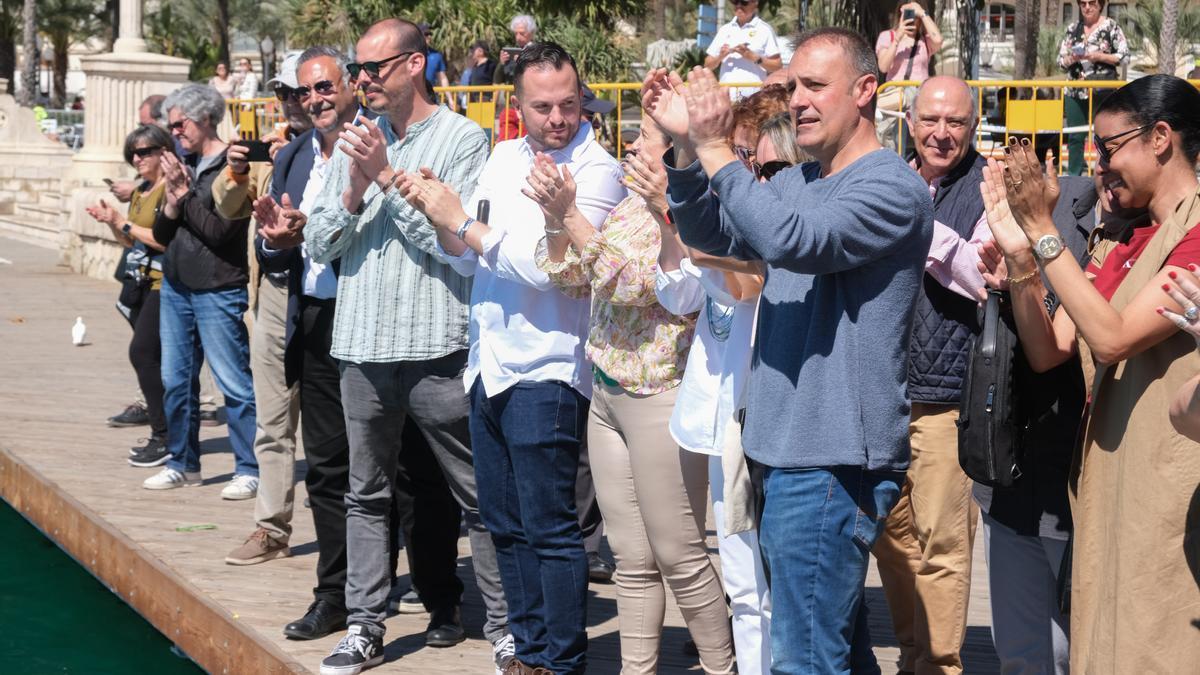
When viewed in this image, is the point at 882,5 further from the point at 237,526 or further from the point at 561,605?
the point at 561,605

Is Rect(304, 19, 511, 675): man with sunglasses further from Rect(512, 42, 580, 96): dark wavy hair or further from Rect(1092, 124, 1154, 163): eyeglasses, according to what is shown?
Rect(1092, 124, 1154, 163): eyeglasses

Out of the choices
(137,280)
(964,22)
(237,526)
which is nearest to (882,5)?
(964,22)

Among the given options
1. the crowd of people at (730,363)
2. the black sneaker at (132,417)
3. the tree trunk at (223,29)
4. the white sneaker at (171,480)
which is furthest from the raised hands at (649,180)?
the tree trunk at (223,29)

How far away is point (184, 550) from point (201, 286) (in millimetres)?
1396

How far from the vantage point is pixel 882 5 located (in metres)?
15.3

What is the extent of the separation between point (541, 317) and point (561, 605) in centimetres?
90

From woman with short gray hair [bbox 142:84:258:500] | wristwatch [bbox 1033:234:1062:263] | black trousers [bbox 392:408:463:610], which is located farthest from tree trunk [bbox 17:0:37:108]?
wristwatch [bbox 1033:234:1062:263]

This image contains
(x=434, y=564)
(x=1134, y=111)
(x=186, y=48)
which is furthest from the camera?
(x=186, y=48)

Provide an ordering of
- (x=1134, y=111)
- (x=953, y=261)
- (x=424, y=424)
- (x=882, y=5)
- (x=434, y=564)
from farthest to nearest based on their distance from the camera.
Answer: (x=882, y=5)
(x=434, y=564)
(x=424, y=424)
(x=953, y=261)
(x=1134, y=111)

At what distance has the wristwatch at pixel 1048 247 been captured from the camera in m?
3.46

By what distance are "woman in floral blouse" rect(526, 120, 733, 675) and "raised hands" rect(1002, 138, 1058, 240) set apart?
125 cm

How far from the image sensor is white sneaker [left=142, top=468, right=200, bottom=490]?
8.22 meters

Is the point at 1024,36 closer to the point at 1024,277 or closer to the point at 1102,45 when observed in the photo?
the point at 1102,45

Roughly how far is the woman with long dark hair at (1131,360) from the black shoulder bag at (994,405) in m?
0.12
